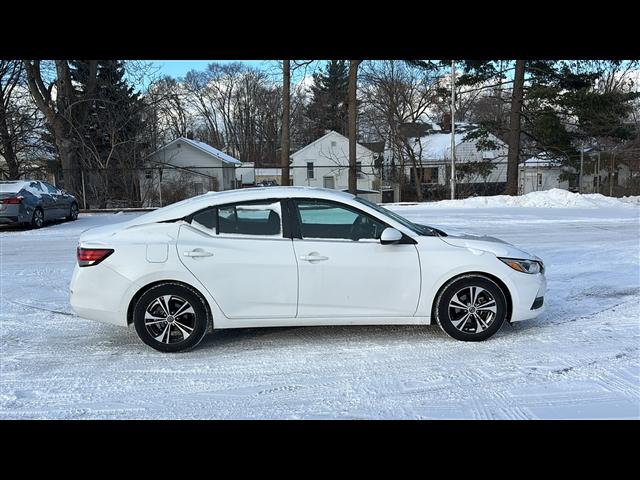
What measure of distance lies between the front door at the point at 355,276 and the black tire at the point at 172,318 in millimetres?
986

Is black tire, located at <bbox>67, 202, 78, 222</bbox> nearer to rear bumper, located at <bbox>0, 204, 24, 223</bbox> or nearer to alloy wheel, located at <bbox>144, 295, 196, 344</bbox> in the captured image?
rear bumper, located at <bbox>0, 204, 24, 223</bbox>

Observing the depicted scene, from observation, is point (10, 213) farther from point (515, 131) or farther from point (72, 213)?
point (515, 131)

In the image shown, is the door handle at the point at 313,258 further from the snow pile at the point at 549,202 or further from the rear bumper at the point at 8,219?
the snow pile at the point at 549,202

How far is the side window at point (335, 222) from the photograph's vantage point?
4758 millimetres

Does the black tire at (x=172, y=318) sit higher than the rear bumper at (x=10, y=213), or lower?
lower

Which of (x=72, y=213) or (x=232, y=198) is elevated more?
(x=232, y=198)

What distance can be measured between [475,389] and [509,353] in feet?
2.99

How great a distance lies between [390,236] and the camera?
15.2 ft

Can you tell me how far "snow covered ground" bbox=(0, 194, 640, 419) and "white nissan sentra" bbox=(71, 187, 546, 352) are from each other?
306mm

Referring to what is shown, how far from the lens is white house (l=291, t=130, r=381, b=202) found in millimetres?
42219

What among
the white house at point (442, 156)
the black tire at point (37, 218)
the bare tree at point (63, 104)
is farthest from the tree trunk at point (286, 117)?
the white house at point (442, 156)

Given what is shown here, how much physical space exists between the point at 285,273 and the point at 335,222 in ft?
2.41

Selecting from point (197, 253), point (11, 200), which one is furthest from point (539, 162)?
point (197, 253)

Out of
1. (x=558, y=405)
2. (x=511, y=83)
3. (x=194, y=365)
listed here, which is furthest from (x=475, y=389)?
(x=511, y=83)
